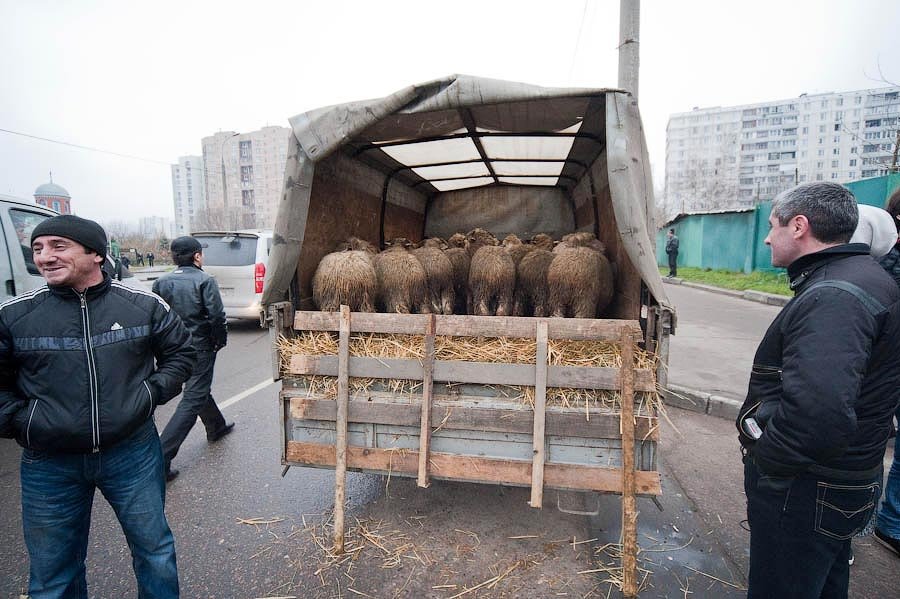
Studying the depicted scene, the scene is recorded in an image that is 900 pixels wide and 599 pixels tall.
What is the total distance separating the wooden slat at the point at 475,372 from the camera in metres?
2.46

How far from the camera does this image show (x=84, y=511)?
6.91 feet

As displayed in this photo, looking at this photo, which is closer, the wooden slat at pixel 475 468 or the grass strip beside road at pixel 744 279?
the wooden slat at pixel 475 468

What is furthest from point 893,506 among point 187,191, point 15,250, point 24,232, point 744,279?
point 187,191

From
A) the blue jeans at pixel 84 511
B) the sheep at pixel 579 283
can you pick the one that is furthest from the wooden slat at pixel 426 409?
the sheep at pixel 579 283

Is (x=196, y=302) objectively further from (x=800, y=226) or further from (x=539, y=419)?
(x=800, y=226)

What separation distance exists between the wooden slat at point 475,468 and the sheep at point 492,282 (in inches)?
69.8

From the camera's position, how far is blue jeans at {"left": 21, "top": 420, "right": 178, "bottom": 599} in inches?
77.9

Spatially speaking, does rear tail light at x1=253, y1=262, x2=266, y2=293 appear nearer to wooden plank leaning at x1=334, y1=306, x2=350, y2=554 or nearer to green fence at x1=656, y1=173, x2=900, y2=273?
wooden plank leaning at x1=334, y1=306, x2=350, y2=554

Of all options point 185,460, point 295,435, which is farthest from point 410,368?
point 185,460

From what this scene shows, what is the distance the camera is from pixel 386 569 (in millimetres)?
2678

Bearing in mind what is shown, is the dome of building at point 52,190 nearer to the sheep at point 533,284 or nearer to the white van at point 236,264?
the white van at point 236,264

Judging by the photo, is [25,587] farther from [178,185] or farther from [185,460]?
[178,185]

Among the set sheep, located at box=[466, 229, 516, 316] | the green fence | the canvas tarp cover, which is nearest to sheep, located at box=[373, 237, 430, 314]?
sheep, located at box=[466, 229, 516, 316]

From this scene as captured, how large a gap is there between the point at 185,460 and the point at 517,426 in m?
3.35
